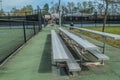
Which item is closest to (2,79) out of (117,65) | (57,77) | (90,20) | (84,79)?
(57,77)

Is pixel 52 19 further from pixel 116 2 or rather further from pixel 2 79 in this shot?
pixel 2 79

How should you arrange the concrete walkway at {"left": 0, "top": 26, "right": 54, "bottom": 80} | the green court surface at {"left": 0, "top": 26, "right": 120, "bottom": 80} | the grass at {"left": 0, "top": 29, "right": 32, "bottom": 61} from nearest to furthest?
the green court surface at {"left": 0, "top": 26, "right": 120, "bottom": 80} < the concrete walkway at {"left": 0, "top": 26, "right": 54, "bottom": 80} < the grass at {"left": 0, "top": 29, "right": 32, "bottom": 61}

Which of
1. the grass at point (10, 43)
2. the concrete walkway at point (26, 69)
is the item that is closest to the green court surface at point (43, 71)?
the concrete walkway at point (26, 69)

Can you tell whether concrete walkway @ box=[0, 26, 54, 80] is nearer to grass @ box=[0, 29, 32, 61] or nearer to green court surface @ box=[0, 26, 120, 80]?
green court surface @ box=[0, 26, 120, 80]

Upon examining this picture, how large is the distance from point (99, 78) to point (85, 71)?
693 millimetres

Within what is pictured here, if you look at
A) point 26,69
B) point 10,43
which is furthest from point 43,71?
point 10,43

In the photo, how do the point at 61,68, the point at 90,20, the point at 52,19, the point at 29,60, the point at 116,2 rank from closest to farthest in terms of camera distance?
1. the point at 61,68
2. the point at 29,60
3. the point at 116,2
4. the point at 90,20
5. the point at 52,19

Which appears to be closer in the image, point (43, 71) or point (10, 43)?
point (43, 71)

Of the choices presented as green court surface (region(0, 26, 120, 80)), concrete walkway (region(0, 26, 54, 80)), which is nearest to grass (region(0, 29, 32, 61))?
concrete walkway (region(0, 26, 54, 80))

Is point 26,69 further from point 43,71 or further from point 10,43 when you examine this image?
→ point 10,43

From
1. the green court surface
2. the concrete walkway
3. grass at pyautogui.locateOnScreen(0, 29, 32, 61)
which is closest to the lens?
the green court surface

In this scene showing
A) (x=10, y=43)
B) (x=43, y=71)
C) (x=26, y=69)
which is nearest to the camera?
(x=43, y=71)

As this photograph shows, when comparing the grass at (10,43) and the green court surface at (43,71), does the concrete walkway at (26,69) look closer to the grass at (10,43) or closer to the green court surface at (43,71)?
the green court surface at (43,71)

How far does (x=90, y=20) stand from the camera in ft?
155
